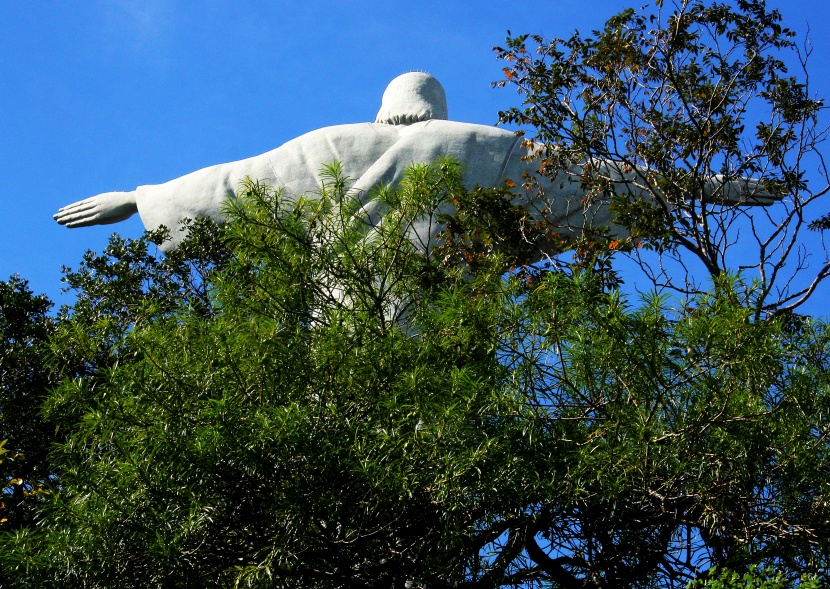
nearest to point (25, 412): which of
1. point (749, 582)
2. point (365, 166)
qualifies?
point (365, 166)

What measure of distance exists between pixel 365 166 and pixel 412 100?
3.34ft

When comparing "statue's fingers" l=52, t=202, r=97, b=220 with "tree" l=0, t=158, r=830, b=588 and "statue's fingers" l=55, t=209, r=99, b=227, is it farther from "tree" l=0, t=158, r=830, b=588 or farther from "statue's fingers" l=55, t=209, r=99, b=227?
"tree" l=0, t=158, r=830, b=588

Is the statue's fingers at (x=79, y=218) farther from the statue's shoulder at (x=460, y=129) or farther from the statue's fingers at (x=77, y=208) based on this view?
the statue's shoulder at (x=460, y=129)

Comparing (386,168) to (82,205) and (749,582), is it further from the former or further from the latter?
(749,582)

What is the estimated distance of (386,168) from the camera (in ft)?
31.7

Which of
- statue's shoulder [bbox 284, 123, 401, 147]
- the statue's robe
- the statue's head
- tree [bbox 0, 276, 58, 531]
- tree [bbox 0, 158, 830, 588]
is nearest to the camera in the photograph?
tree [bbox 0, 158, 830, 588]

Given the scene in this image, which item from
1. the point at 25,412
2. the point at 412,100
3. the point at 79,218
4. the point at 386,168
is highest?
the point at 412,100

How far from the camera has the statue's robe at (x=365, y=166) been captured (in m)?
9.55

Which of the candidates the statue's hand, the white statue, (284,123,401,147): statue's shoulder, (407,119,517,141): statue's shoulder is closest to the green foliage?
the white statue

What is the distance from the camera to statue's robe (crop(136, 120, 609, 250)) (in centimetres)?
955

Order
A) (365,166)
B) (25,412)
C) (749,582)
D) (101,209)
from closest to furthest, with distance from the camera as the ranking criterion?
(749,582) < (25,412) < (365,166) < (101,209)

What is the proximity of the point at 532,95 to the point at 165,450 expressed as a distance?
4.18 m

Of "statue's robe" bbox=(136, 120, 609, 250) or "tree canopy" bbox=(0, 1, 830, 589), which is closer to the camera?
"tree canopy" bbox=(0, 1, 830, 589)

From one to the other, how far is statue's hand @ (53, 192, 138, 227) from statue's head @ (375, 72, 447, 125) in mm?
2204
